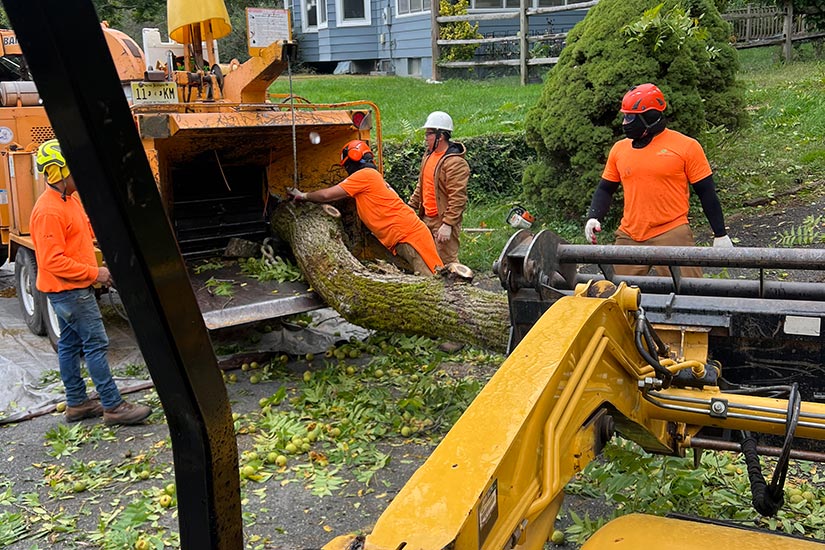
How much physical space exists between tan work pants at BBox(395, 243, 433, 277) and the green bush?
4.01 metres

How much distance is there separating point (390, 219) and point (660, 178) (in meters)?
2.24

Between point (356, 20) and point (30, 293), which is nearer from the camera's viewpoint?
point (30, 293)

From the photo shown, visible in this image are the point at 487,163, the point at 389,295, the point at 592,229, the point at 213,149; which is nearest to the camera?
the point at 389,295

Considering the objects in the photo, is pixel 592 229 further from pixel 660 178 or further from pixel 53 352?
pixel 53 352

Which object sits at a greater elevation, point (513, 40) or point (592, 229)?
point (513, 40)

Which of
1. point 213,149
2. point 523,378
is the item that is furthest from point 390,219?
point 523,378

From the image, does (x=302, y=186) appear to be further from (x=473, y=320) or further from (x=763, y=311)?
(x=763, y=311)

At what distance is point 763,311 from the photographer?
3.26m

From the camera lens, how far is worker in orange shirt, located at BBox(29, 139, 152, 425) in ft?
17.4

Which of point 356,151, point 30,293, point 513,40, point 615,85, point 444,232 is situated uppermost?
point 513,40

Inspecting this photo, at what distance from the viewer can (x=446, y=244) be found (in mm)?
7668

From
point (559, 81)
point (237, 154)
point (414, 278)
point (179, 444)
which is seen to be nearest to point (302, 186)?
point (237, 154)

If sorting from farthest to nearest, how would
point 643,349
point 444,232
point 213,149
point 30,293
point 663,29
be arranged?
point 663,29
point 444,232
point 30,293
point 213,149
point 643,349

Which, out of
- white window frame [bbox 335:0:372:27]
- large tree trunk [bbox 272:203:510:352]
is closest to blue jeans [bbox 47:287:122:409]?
large tree trunk [bbox 272:203:510:352]
